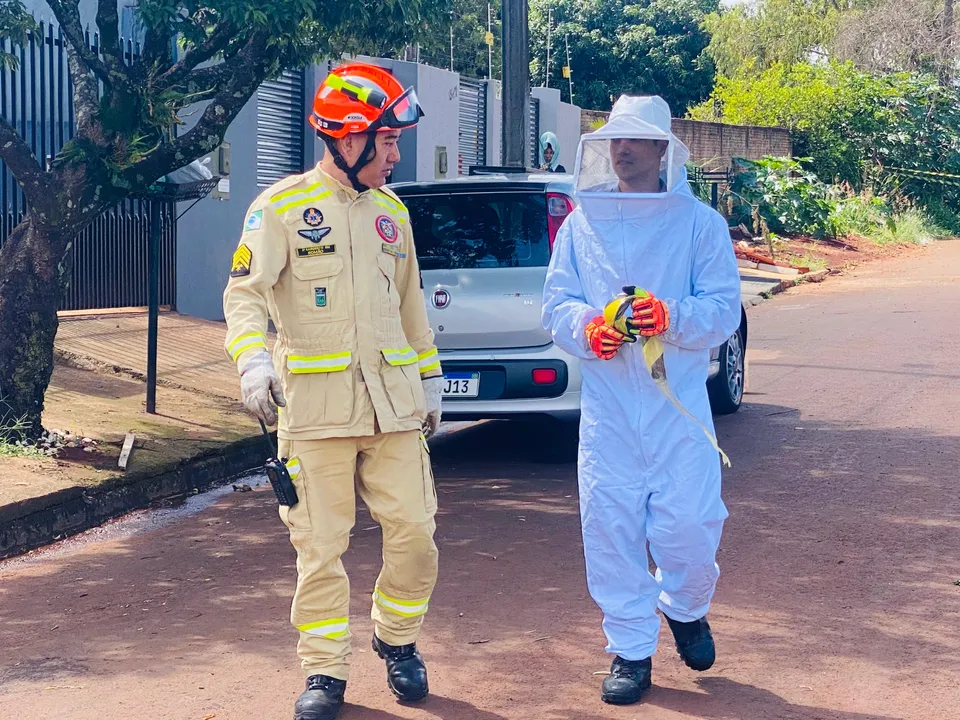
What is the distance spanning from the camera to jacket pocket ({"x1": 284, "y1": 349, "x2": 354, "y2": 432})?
12.7 ft

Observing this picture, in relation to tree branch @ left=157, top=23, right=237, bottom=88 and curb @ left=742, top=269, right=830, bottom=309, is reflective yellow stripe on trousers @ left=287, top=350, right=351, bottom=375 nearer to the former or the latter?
tree branch @ left=157, top=23, right=237, bottom=88

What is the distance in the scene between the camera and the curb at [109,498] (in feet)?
20.3

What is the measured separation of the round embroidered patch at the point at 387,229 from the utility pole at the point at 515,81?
301 inches

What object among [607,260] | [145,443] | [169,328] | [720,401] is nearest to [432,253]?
[145,443]

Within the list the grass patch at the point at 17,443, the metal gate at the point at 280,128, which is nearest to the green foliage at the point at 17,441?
the grass patch at the point at 17,443

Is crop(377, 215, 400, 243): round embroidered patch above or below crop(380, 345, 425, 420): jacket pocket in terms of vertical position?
above

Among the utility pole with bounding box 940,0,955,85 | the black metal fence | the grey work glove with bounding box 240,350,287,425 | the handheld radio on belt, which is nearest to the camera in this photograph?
the grey work glove with bounding box 240,350,287,425

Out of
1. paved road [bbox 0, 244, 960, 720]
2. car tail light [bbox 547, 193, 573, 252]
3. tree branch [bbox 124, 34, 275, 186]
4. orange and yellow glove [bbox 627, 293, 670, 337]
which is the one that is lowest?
paved road [bbox 0, 244, 960, 720]

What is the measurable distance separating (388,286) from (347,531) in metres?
0.78

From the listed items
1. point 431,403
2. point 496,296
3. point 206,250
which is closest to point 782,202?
point 206,250

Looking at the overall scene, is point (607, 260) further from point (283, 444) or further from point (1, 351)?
point (1, 351)

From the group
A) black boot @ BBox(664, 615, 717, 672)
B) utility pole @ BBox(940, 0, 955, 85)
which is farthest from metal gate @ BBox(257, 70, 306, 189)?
utility pole @ BBox(940, 0, 955, 85)

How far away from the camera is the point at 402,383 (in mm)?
4016

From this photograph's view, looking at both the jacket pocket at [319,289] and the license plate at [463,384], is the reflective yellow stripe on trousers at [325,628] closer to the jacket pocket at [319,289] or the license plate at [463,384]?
the jacket pocket at [319,289]
